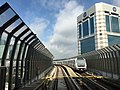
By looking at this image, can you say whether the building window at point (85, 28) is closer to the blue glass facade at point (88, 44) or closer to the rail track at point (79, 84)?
the blue glass facade at point (88, 44)

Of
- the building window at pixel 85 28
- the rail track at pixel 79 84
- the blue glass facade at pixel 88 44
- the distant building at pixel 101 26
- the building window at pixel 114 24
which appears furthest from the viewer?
the building window at pixel 85 28

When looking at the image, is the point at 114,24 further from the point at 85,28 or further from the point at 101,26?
the point at 85,28

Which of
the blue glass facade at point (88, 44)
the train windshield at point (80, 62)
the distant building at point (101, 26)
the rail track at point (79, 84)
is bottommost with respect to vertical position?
the rail track at point (79, 84)

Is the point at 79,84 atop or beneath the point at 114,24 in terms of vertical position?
beneath

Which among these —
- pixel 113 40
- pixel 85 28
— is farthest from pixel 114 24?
pixel 85 28

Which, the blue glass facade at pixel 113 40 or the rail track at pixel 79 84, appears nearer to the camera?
the rail track at pixel 79 84

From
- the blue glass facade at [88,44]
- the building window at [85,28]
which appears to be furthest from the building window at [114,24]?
the building window at [85,28]

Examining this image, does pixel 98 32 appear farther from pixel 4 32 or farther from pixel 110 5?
pixel 4 32

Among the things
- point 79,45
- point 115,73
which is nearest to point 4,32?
point 115,73

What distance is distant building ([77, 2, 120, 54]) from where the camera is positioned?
129 m

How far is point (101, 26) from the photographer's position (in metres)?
131

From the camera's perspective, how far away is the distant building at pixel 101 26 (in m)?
129

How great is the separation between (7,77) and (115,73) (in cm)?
1489

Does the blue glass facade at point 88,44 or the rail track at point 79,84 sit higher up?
the blue glass facade at point 88,44
